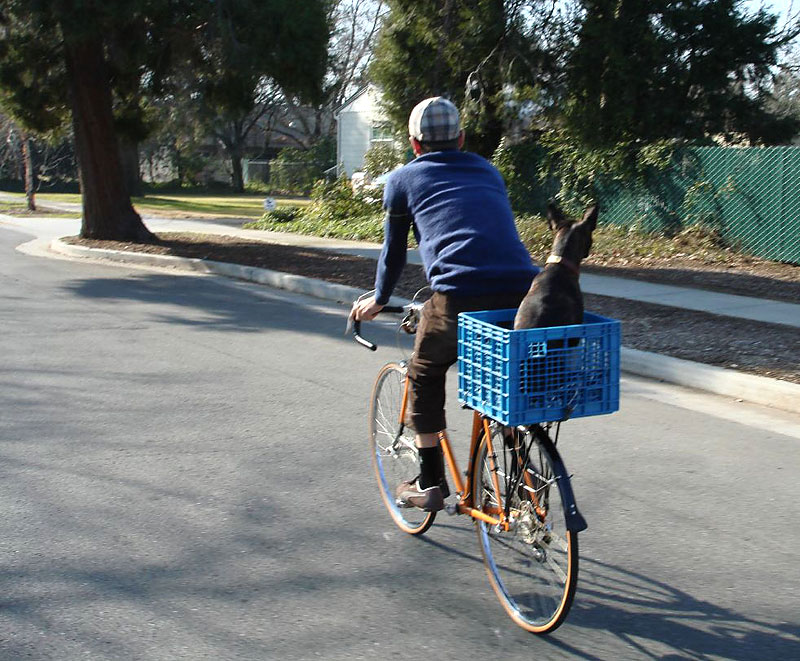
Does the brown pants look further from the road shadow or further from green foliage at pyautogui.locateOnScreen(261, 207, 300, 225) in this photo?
green foliage at pyautogui.locateOnScreen(261, 207, 300, 225)

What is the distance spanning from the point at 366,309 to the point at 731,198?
13.2 meters

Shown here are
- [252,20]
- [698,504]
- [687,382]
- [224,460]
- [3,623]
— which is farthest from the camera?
[252,20]

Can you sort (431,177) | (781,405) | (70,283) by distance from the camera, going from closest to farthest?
(431,177) < (781,405) < (70,283)

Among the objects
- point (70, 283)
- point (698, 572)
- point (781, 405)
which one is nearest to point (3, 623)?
point (698, 572)

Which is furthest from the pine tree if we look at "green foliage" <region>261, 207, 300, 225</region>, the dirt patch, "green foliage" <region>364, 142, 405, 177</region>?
"green foliage" <region>364, 142, 405, 177</region>

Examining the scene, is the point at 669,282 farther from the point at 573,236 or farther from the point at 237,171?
the point at 237,171

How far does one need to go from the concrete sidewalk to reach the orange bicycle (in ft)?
13.4

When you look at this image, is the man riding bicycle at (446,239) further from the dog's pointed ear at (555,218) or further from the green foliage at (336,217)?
the green foliage at (336,217)

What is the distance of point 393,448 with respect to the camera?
510cm

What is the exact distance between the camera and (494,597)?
419 centimetres

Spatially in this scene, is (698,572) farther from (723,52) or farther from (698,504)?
(723,52)

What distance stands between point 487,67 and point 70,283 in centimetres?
1021

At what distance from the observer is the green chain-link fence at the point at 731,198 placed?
15305 millimetres

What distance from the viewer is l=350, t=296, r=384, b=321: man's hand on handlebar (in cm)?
454
